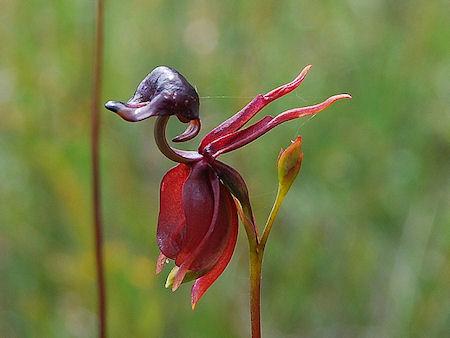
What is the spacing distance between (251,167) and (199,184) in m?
1.60

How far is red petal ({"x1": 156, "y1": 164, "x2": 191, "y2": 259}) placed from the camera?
1.00 meters

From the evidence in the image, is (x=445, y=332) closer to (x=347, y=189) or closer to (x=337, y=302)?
(x=337, y=302)

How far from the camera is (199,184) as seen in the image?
3.22ft

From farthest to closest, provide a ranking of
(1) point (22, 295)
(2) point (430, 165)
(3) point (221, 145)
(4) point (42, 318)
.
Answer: (2) point (430, 165)
(1) point (22, 295)
(4) point (42, 318)
(3) point (221, 145)

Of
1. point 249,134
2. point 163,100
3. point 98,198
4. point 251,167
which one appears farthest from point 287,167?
point 251,167

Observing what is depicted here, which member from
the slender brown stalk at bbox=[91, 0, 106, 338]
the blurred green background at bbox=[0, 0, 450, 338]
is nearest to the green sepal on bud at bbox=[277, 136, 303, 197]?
the slender brown stalk at bbox=[91, 0, 106, 338]

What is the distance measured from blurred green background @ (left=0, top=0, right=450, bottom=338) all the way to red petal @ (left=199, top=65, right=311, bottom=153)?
961 millimetres

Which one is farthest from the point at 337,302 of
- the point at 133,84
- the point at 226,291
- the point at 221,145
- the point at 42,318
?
the point at 221,145

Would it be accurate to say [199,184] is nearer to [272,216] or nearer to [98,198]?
[272,216]

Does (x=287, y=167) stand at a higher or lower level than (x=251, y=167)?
higher

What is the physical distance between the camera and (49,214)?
91.7 inches

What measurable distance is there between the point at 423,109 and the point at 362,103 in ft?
0.63

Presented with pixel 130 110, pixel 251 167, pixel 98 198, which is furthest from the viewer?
pixel 251 167

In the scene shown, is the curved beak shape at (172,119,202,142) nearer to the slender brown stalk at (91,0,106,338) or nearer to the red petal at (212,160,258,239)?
the red petal at (212,160,258,239)
